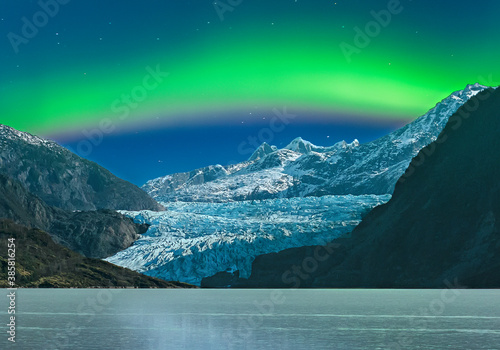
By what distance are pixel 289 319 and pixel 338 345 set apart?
27969mm

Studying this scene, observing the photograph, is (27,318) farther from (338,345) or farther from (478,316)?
(478,316)

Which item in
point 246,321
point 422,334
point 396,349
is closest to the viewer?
point 396,349

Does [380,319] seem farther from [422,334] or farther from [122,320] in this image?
[122,320]

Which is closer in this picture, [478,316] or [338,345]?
[338,345]

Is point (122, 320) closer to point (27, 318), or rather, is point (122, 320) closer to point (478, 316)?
point (27, 318)

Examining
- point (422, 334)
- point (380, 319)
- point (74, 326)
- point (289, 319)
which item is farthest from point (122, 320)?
point (422, 334)

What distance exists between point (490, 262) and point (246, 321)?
141 metres

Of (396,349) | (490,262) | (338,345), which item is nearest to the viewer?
(396,349)

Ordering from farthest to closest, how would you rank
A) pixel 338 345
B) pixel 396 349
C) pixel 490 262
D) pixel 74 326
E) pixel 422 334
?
1. pixel 490 262
2. pixel 74 326
3. pixel 422 334
4. pixel 338 345
5. pixel 396 349

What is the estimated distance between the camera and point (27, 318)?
73.5m

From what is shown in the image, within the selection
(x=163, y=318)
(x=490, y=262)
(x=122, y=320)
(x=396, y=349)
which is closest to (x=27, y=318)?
(x=122, y=320)

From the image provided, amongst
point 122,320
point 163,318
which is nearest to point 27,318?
point 122,320

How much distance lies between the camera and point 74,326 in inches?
2452

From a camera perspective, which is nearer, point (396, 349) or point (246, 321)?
point (396, 349)
